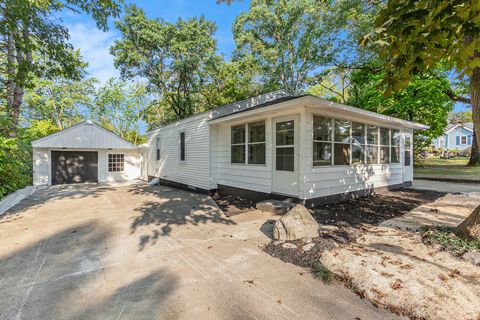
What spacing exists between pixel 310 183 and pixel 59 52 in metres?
9.17

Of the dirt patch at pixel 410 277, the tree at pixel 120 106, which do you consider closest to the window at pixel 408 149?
the dirt patch at pixel 410 277

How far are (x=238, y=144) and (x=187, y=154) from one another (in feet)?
10.6

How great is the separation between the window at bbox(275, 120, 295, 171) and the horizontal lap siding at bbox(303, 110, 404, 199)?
1.49ft

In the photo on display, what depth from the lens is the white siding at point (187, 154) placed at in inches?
361

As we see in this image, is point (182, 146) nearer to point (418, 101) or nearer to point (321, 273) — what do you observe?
point (321, 273)

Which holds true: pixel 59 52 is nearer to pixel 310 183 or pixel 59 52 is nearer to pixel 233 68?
pixel 310 183

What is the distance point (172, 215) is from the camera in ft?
20.0

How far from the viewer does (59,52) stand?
7691 mm

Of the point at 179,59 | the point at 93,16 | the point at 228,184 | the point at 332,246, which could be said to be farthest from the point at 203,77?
the point at 332,246

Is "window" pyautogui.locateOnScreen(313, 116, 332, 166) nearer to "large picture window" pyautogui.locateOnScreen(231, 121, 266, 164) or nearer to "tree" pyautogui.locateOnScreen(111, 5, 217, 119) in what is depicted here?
"large picture window" pyautogui.locateOnScreen(231, 121, 266, 164)

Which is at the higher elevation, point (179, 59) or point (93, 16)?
point (179, 59)

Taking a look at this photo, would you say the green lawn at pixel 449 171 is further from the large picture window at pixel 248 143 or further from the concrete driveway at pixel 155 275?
the concrete driveway at pixel 155 275

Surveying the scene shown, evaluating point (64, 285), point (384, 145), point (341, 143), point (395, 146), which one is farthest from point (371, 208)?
point (64, 285)

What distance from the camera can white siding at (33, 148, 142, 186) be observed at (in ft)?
40.1
